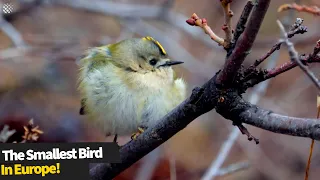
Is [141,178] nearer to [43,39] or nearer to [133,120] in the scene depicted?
[133,120]

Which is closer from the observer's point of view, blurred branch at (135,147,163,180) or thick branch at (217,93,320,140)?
thick branch at (217,93,320,140)

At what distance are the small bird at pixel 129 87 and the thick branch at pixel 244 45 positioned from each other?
105 cm

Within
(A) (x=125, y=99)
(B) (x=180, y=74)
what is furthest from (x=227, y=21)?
(B) (x=180, y=74)

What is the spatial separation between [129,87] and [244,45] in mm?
1304

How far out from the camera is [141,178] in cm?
402

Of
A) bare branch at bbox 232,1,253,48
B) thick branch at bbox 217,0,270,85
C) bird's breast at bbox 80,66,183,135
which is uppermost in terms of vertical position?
bird's breast at bbox 80,66,183,135

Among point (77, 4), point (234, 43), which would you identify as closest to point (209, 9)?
point (77, 4)

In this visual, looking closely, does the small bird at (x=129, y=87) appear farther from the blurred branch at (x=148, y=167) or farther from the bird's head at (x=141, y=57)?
the blurred branch at (x=148, y=167)

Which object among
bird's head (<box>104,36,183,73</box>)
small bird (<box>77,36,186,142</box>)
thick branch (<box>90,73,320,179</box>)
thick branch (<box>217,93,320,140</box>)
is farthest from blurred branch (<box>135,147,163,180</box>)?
thick branch (<box>217,93,320,140</box>)

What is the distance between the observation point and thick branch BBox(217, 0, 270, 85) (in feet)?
4.32

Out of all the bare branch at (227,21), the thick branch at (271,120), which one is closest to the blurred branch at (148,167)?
the thick branch at (271,120)

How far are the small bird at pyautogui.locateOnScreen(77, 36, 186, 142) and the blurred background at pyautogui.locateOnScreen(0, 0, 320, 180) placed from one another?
4.39ft

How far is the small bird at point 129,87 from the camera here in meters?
2.67

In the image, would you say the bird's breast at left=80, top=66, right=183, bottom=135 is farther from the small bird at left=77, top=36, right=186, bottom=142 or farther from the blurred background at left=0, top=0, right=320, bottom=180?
the blurred background at left=0, top=0, right=320, bottom=180
